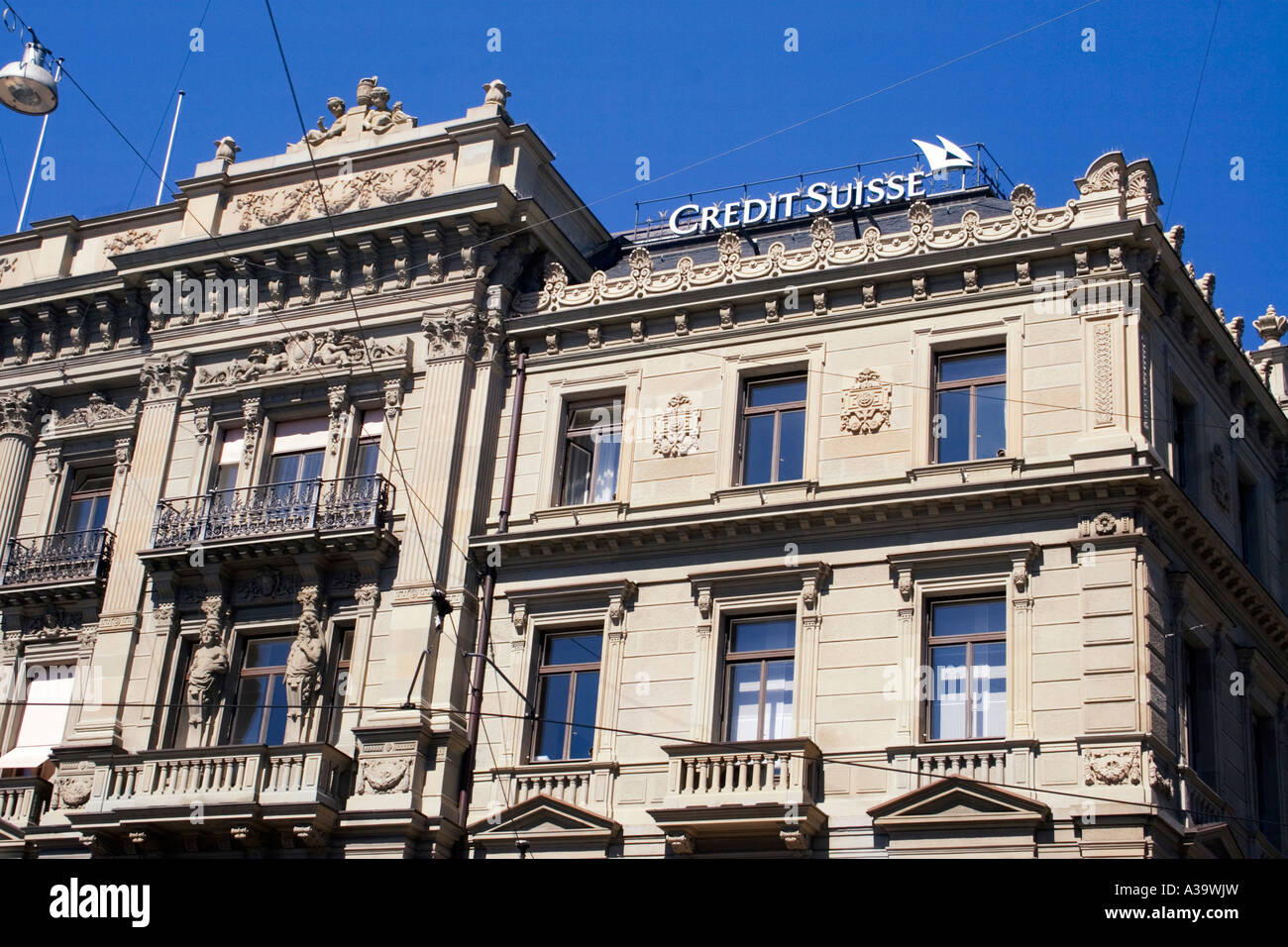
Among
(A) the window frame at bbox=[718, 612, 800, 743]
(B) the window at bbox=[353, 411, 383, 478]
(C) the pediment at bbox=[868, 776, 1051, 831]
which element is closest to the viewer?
(C) the pediment at bbox=[868, 776, 1051, 831]

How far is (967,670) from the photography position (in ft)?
95.9

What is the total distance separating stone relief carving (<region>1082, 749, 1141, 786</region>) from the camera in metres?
26.8

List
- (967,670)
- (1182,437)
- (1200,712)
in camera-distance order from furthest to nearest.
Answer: (1182,437)
(1200,712)
(967,670)

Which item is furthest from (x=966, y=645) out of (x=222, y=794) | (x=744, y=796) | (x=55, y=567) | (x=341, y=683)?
(x=55, y=567)

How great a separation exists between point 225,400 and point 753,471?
1189 centimetres

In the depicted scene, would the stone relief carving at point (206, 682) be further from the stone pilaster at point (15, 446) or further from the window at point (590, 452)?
the window at point (590, 452)

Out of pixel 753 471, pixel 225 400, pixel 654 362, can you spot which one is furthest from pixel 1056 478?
pixel 225 400

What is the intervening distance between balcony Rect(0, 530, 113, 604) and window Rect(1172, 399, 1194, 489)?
70.6ft

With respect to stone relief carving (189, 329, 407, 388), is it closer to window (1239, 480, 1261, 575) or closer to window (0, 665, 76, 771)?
window (0, 665, 76, 771)

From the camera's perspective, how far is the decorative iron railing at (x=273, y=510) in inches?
1348

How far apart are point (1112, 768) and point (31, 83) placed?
70.3 feet

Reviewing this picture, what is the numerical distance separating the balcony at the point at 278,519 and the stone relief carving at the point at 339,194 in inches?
246

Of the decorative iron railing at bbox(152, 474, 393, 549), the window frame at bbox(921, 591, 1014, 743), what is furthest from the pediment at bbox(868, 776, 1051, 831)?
the decorative iron railing at bbox(152, 474, 393, 549)

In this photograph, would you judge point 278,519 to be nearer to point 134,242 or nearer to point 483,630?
point 483,630
